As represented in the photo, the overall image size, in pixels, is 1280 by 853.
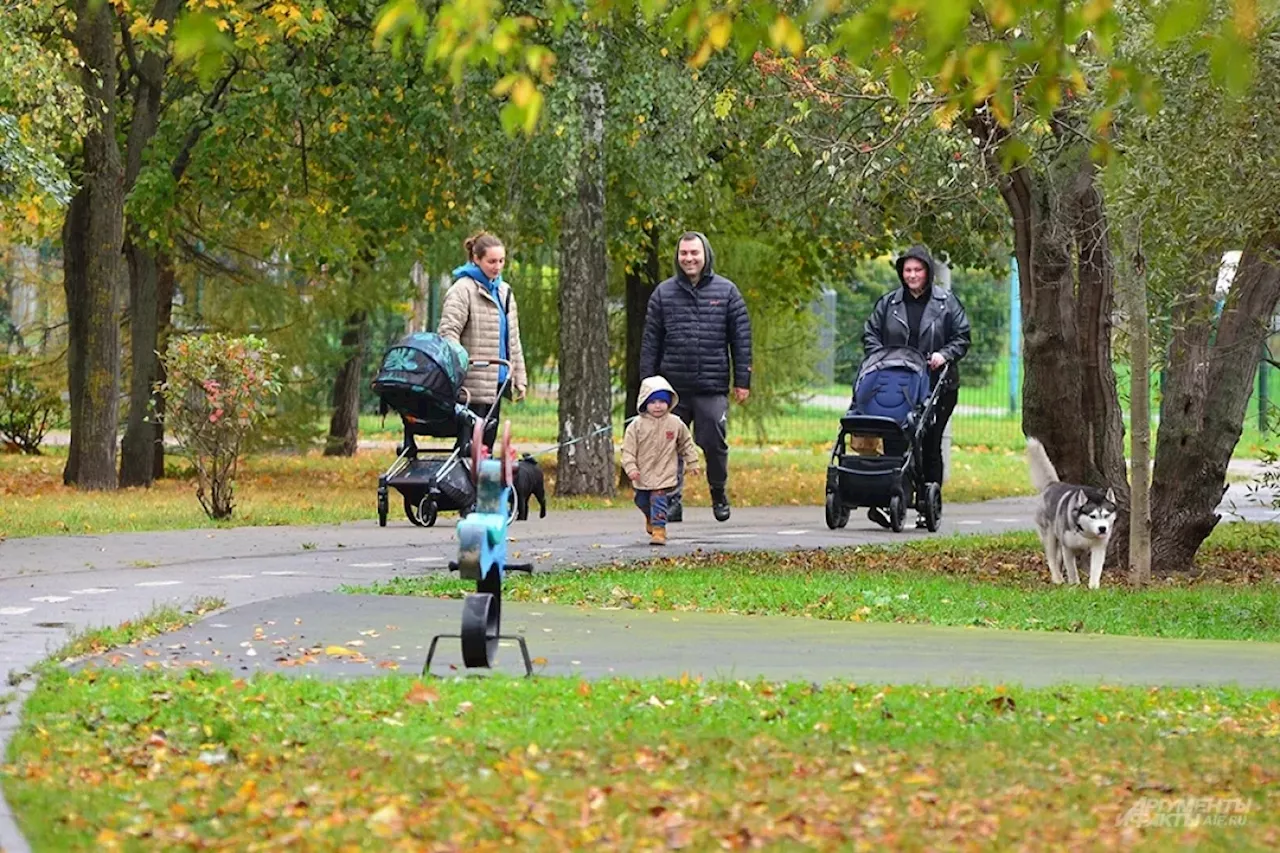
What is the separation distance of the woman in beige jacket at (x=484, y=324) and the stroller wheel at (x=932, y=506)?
12.8 ft

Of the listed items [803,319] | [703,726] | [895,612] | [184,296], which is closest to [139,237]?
[184,296]

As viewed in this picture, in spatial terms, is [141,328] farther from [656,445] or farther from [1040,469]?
[1040,469]

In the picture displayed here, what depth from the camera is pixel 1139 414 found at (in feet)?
46.1

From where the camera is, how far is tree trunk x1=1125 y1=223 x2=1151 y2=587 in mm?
13922

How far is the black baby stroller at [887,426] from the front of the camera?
17625 millimetres

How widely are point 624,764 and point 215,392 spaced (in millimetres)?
11466

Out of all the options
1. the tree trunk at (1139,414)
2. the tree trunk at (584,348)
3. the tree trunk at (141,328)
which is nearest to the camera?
the tree trunk at (1139,414)

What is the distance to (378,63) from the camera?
23.2 m

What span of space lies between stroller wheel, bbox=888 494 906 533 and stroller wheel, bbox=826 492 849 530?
1.35ft

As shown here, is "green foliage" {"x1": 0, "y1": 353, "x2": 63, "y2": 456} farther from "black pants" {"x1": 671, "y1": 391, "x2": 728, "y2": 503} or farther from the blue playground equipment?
the blue playground equipment

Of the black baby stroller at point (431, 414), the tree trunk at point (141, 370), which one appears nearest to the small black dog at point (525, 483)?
the black baby stroller at point (431, 414)

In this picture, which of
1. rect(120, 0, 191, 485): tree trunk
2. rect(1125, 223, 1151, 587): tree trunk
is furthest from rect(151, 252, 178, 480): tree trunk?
rect(1125, 223, 1151, 587): tree trunk

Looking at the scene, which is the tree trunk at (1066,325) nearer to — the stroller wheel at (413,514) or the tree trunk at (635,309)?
the stroller wheel at (413,514)

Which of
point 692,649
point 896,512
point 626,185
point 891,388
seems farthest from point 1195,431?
point 626,185
